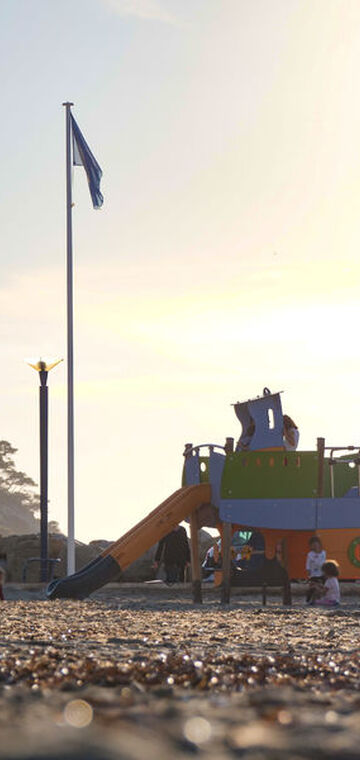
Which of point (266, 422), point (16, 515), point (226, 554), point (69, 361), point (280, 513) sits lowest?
point (226, 554)

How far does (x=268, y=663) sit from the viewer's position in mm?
7484

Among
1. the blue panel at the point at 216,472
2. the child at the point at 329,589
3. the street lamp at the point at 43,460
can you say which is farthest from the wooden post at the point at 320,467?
the street lamp at the point at 43,460

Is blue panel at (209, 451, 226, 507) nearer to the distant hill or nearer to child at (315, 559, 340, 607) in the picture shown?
child at (315, 559, 340, 607)

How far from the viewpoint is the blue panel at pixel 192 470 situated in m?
24.9

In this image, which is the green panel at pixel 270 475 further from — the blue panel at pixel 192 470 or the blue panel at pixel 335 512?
the blue panel at pixel 192 470

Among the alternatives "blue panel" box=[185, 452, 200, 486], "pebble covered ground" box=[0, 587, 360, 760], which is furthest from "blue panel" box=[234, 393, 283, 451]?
"pebble covered ground" box=[0, 587, 360, 760]

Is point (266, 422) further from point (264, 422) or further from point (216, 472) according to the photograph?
point (216, 472)

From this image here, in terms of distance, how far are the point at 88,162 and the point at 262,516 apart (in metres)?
15.1

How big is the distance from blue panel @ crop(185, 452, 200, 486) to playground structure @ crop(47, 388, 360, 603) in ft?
3.75

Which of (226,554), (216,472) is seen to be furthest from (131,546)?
(216,472)

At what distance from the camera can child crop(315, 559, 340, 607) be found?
1988 cm

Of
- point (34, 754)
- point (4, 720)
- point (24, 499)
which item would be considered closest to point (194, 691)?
point (4, 720)

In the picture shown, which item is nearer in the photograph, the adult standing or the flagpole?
the adult standing

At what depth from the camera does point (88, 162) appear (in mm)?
33969
